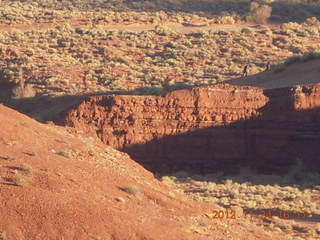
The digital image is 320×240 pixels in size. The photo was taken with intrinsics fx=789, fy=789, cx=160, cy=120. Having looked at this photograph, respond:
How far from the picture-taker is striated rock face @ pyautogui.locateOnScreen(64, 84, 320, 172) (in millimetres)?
30234

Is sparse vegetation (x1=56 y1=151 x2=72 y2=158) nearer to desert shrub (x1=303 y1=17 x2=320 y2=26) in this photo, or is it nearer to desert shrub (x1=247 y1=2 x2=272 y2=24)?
desert shrub (x1=303 y1=17 x2=320 y2=26)

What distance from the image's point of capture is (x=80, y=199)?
13727 mm

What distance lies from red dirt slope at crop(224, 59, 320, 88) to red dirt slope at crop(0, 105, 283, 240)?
61.8ft

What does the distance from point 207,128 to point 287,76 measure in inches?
428

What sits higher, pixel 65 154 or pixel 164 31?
pixel 164 31

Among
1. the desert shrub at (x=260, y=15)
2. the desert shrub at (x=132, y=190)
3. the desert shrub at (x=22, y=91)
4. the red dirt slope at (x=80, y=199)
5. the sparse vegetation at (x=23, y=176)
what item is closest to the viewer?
the red dirt slope at (x=80, y=199)

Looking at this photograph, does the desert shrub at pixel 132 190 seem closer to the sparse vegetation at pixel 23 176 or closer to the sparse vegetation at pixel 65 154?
the sparse vegetation at pixel 65 154

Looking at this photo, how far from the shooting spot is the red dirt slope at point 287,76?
125ft

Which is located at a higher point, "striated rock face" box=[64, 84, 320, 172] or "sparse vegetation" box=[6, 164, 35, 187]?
"striated rock face" box=[64, 84, 320, 172]

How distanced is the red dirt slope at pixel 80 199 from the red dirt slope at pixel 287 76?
18833 mm
